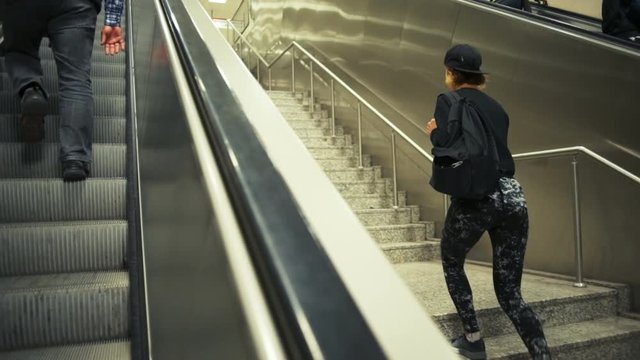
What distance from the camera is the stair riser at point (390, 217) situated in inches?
173

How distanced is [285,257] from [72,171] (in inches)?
71.6

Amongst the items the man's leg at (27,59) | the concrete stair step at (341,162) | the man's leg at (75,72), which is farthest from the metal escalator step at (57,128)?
the concrete stair step at (341,162)

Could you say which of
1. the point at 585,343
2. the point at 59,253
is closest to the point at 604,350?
the point at 585,343

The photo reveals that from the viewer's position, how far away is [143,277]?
171 centimetres

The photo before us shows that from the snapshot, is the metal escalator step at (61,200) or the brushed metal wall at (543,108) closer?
the metal escalator step at (61,200)

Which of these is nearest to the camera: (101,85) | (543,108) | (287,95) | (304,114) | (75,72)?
(75,72)

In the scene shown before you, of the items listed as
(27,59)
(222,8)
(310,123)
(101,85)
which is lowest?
(310,123)

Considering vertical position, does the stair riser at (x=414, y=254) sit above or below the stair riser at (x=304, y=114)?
below

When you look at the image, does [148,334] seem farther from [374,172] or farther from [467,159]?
[374,172]

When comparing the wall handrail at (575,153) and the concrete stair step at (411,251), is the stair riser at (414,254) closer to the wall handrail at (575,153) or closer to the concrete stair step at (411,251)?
the concrete stair step at (411,251)

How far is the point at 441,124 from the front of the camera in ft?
7.12

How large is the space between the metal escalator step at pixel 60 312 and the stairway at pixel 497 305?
1598 mm

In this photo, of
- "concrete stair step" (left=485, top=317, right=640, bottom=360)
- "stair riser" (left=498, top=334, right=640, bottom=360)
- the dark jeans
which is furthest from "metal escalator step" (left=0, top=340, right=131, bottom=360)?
"stair riser" (left=498, top=334, right=640, bottom=360)

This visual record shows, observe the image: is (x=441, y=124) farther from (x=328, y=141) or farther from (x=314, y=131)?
(x=314, y=131)
